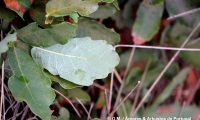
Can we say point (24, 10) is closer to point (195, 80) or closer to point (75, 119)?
point (75, 119)

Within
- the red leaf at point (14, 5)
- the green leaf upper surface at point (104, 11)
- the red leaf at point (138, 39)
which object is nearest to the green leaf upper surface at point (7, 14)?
the red leaf at point (14, 5)

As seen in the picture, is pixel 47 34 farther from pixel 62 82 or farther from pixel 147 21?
pixel 147 21

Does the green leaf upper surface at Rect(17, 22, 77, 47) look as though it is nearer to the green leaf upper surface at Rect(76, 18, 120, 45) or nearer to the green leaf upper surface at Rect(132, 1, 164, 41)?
the green leaf upper surface at Rect(76, 18, 120, 45)

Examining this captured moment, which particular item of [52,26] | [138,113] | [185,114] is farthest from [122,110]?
[52,26]

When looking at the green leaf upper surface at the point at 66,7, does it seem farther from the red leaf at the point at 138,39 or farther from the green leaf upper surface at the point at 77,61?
the red leaf at the point at 138,39

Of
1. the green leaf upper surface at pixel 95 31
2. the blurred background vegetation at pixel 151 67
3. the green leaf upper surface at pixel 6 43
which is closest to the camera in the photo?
the green leaf upper surface at pixel 6 43

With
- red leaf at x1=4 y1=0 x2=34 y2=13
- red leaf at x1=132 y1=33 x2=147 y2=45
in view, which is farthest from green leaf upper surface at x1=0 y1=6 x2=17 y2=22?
red leaf at x1=132 y1=33 x2=147 y2=45

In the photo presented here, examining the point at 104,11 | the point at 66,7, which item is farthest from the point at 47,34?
the point at 104,11
